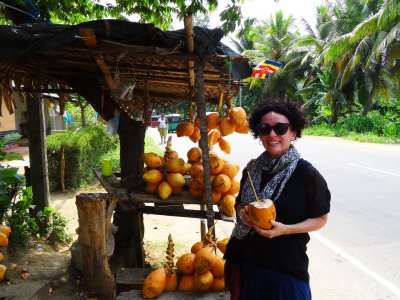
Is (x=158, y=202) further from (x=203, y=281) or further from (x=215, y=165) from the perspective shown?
(x=203, y=281)

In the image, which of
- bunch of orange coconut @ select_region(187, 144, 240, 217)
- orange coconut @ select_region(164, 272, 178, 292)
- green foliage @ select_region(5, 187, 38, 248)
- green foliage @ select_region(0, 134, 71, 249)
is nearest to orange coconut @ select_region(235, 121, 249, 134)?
bunch of orange coconut @ select_region(187, 144, 240, 217)

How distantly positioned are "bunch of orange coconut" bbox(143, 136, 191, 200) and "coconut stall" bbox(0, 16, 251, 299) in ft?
0.23

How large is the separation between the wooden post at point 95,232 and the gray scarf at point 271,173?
1585mm

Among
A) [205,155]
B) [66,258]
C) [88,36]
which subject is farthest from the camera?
[66,258]

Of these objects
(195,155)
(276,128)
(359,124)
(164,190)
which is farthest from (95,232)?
(359,124)

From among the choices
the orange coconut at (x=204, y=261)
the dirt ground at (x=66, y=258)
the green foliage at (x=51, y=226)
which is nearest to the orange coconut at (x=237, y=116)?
the orange coconut at (x=204, y=261)

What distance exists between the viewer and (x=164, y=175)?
3.24 m

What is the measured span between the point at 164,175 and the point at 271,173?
4.74ft

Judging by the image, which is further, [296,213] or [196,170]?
[196,170]

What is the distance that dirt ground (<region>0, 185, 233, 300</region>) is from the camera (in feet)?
11.6

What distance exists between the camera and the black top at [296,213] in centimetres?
184

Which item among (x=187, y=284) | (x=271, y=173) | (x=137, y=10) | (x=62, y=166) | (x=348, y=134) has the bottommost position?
(x=187, y=284)

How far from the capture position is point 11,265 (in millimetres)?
3727

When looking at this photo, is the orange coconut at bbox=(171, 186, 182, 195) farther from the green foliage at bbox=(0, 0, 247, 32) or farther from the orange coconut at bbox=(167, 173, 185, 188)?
the green foliage at bbox=(0, 0, 247, 32)
